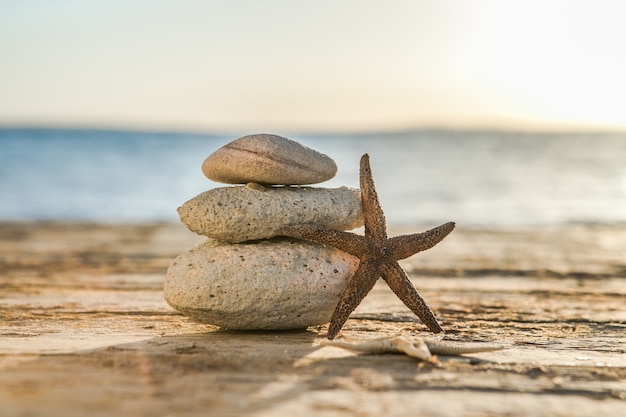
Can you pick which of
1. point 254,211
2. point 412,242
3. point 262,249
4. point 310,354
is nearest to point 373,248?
point 412,242

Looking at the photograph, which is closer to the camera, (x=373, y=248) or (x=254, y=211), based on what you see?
(x=254, y=211)

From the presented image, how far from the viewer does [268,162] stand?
5.21m

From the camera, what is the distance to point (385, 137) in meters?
72.1

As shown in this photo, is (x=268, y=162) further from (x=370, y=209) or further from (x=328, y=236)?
(x=370, y=209)

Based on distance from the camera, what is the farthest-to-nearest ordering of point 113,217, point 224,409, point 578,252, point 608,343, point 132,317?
1. point 113,217
2. point 578,252
3. point 132,317
4. point 608,343
5. point 224,409

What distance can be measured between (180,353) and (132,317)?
1.59m

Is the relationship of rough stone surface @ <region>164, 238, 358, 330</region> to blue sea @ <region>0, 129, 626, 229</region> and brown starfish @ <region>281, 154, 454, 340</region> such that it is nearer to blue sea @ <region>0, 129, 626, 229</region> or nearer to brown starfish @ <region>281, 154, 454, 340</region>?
brown starfish @ <region>281, 154, 454, 340</region>

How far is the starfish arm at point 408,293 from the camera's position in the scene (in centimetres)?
521

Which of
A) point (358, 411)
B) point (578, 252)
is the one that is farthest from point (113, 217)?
point (358, 411)

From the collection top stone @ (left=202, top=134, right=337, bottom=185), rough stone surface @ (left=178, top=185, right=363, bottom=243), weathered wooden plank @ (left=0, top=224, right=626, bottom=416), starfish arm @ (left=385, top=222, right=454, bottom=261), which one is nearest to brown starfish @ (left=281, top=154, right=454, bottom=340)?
starfish arm @ (left=385, top=222, right=454, bottom=261)

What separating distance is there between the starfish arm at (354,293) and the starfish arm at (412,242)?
18cm

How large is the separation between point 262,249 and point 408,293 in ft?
3.76

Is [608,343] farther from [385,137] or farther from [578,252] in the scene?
[385,137]

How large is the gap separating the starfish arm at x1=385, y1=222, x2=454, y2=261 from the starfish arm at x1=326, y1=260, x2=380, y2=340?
0.60 ft
